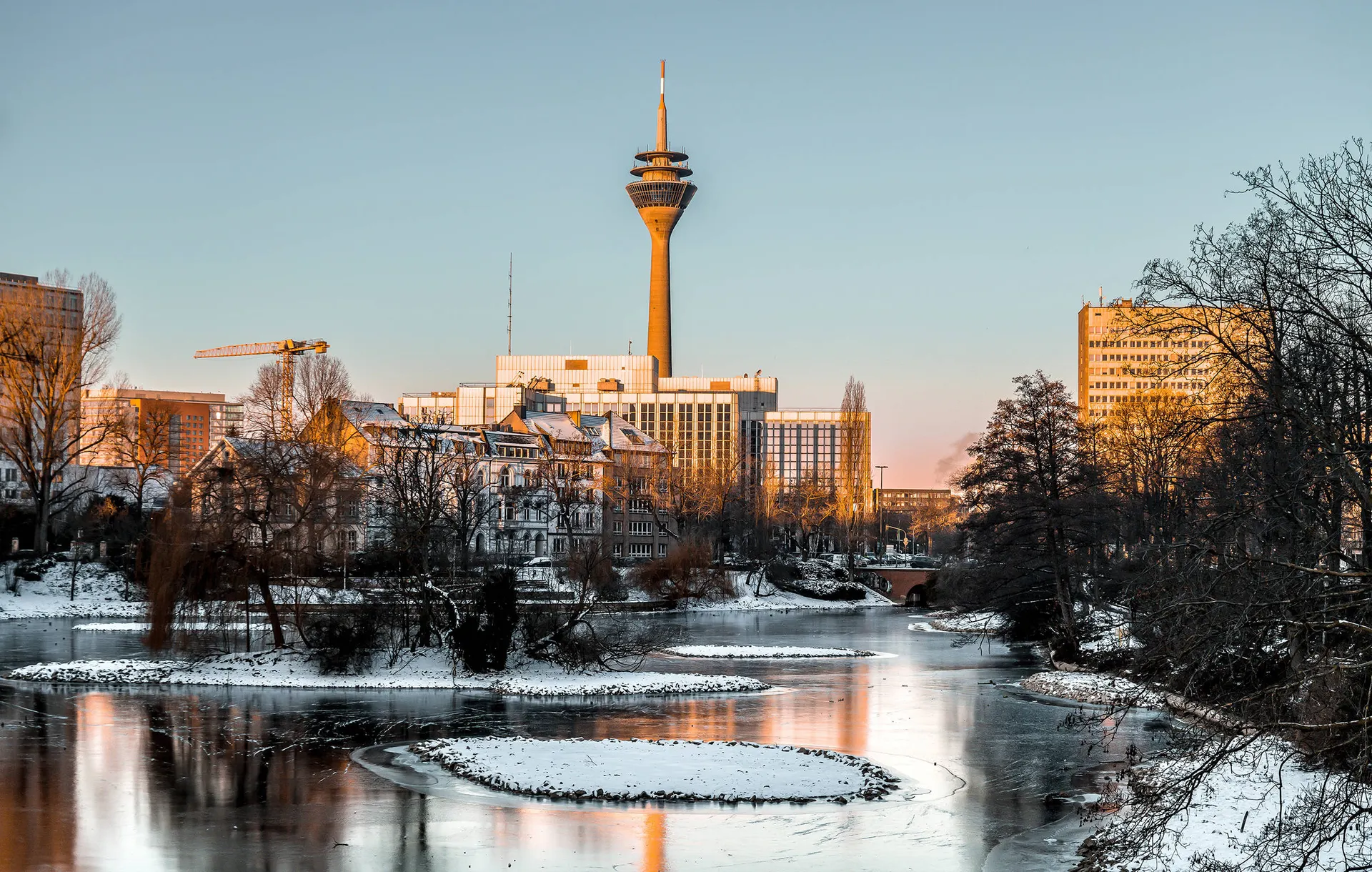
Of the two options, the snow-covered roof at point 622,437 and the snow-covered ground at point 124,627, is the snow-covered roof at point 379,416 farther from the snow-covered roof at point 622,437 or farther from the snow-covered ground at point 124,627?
the snow-covered ground at point 124,627

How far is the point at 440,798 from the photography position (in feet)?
84.6

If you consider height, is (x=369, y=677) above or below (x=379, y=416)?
below

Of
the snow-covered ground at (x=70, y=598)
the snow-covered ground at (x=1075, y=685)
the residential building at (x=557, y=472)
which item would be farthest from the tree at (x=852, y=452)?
the snow-covered ground at (x=1075, y=685)

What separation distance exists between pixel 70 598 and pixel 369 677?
42.5 meters

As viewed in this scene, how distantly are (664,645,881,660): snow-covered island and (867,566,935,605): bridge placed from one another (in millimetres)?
51418

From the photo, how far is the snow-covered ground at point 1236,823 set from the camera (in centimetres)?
1714

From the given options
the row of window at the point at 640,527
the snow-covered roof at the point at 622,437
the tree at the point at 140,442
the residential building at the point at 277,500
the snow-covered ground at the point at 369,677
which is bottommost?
the snow-covered ground at the point at 369,677

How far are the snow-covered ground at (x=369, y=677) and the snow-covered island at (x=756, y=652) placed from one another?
493 inches

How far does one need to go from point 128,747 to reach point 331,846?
488 inches

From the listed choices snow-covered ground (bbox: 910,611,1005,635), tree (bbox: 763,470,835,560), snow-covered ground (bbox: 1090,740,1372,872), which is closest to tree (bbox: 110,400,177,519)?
snow-covered ground (bbox: 910,611,1005,635)

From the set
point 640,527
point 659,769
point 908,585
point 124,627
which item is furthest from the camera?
point 640,527

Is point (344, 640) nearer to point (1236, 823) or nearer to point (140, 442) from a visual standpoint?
point (1236, 823)

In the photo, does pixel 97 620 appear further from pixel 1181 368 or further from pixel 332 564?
pixel 1181 368

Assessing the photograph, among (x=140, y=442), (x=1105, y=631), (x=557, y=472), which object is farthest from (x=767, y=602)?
(x=1105, y=631)
